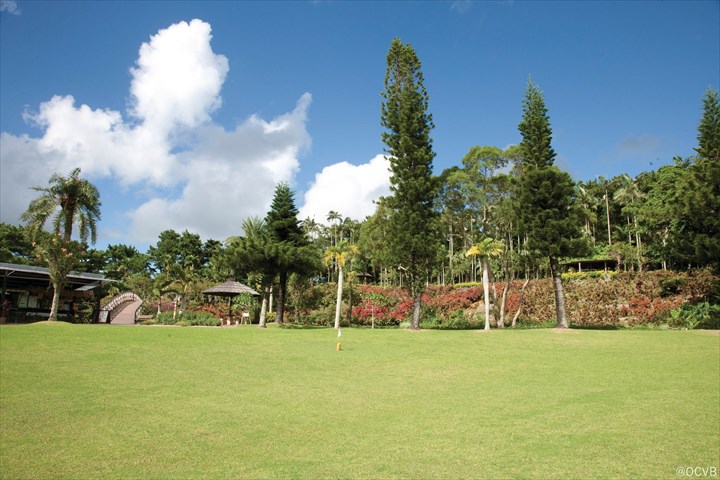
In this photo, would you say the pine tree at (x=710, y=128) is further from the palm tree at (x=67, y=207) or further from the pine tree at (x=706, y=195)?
the palm tree at (x=67, y=207)

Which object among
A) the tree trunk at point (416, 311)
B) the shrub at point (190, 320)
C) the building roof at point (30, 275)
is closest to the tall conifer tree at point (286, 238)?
the shrub at point (190, 320)

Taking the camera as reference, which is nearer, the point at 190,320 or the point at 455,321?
the point at 190,320

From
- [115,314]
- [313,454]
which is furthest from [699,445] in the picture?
[115,314]

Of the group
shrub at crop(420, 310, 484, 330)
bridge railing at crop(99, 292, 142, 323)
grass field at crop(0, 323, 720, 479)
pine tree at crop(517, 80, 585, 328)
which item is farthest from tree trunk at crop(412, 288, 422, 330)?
bridge railing at crop(99, 292, 142, 323)

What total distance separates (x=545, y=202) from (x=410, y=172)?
708cm

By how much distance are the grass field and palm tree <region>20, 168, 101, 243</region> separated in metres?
14.2

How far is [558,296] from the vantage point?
71.6ft

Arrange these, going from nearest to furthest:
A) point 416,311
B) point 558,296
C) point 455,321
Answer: point 558,296 → point 416,311 → point 455,321

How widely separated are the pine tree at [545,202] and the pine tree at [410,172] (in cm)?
478

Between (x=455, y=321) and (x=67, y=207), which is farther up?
(x=67, y=207)

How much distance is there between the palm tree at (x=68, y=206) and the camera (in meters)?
24.6

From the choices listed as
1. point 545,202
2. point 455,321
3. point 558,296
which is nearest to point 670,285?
point 558,296
